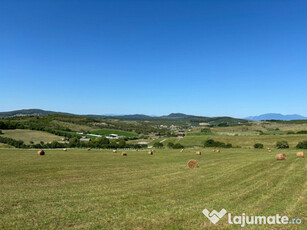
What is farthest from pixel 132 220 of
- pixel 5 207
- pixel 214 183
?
pixel 214 183

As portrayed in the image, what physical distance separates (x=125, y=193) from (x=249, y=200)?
27.5ft

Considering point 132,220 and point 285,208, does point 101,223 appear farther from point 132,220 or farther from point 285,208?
point 285,208

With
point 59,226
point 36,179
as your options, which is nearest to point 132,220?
point 59,226

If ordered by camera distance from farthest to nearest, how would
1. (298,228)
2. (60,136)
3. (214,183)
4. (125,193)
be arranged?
(60,136) → (214,183) → (125,193) → (298,228)

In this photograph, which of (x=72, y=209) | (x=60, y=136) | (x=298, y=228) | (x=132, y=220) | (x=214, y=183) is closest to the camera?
(x=298, y=228)

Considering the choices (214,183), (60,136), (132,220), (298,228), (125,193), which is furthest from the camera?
(60,136)

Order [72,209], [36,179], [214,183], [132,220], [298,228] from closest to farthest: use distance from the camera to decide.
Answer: [298,228]
[132,220]
[72,209]
[214,183]
[36,179]

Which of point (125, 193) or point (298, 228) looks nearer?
point (298, 228)

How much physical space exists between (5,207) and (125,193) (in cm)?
720

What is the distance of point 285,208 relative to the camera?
12086 mm

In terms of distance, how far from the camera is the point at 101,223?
33.4 feet

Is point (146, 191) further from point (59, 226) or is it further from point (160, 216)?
point (59, 226)

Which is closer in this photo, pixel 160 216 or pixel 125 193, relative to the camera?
pixel 160 216

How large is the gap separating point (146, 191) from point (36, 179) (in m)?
11.4
